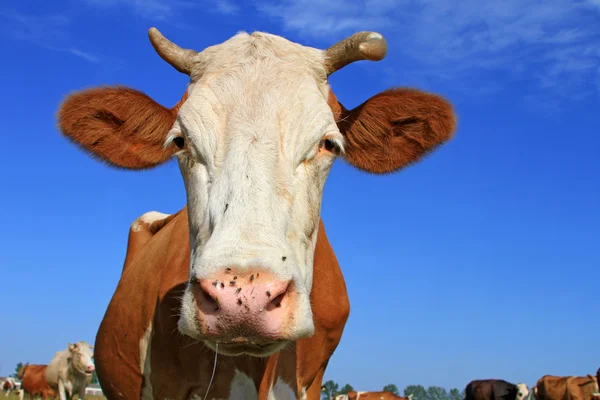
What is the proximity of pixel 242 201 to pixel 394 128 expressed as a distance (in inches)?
79.8

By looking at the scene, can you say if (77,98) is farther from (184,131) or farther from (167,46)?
(184,131)

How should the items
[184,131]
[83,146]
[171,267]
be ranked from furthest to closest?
[83,146] < [171,267] < [184,131]

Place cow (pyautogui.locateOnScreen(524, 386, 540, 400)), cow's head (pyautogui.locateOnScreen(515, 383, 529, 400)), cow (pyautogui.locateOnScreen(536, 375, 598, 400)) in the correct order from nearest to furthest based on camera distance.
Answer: cow (pyautogui.locateOnScreen(536, 375, 598, 400)), cow (pyautogui.locateOnScreen(524, 386, 540, 400)), cow's head (pyautogui.locateOnScreen(515, 383, 529, 400))

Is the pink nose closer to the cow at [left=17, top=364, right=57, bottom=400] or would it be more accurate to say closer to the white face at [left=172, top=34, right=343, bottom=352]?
the white face at [left=172, top=34, right=343, bottom=352]

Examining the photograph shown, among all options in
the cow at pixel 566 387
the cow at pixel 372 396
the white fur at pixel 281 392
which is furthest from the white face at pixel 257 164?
the cow at pixel 372 396

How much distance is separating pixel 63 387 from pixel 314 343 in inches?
800

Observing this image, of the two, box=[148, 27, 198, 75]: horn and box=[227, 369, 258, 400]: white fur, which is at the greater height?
box=[148, 27, 198, 75]: horn

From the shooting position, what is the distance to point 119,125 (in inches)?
182

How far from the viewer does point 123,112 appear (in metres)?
4.52

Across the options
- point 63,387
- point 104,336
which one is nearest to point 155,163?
point 104,336

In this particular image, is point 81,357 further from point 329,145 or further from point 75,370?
point 329,145

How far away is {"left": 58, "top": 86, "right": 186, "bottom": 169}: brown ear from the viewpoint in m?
4.49

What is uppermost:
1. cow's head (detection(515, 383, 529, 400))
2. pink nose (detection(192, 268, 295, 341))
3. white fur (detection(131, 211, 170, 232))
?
cow's head (detection(515, 383, 529, 400))

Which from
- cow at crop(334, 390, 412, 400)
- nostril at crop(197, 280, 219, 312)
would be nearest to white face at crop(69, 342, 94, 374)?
cow at crop(334, 390, 412, 400)
